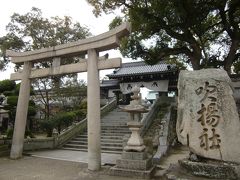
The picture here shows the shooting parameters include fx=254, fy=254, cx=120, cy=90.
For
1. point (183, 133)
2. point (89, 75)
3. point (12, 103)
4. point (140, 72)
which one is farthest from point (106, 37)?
point (140, 72)

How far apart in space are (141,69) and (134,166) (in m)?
19.8

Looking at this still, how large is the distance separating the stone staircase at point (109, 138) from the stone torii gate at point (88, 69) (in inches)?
Result: 156

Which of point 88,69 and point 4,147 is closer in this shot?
point 88,69

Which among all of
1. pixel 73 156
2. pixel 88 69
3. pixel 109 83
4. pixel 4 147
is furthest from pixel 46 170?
pixel 109 83

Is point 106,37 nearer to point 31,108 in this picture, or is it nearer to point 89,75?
point 89,75

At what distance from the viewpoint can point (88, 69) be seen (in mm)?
9789

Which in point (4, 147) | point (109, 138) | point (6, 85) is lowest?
point (4, 147)

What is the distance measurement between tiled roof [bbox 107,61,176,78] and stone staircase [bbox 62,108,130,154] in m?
7.72

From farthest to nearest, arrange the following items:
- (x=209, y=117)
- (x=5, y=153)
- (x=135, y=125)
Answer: (x=5, y=153), (x=135, y=125), (x=209, y=117)

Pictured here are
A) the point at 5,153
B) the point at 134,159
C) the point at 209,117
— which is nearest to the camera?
the point at 209,117

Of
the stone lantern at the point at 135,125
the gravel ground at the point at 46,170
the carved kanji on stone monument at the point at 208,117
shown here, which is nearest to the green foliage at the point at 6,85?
the gravel ground at the point at 46,170

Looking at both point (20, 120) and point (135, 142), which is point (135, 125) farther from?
point (20, 120)

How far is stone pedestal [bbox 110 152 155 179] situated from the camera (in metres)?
8.09

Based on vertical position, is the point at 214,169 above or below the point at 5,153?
below
